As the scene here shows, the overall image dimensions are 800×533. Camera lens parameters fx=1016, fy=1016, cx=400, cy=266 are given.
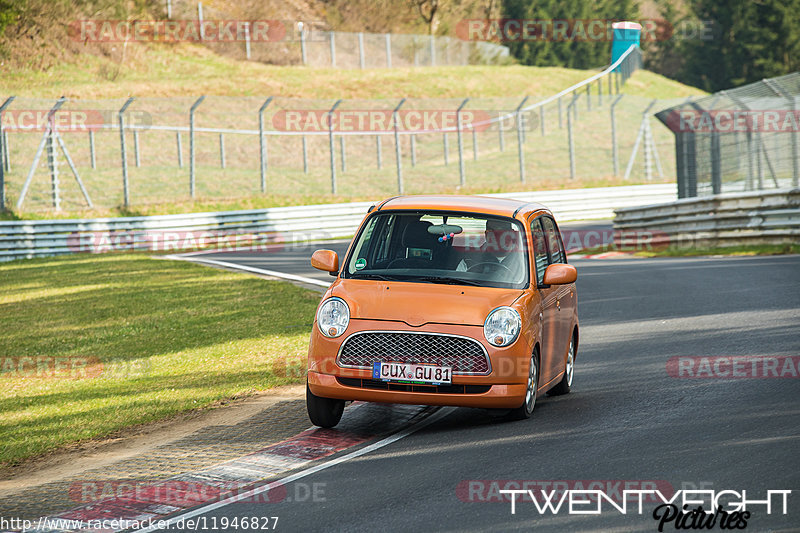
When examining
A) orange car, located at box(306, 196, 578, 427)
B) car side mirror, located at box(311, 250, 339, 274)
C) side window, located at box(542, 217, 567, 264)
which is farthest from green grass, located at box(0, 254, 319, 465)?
side window, located at box(542, 217, 567, 264)

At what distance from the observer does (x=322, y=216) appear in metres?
31.3

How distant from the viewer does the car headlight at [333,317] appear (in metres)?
7.48

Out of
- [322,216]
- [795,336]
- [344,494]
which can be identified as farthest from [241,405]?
[322,216]

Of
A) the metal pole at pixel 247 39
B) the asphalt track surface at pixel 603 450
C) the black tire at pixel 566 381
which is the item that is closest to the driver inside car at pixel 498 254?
the asphalt track surface at pixel 603 450

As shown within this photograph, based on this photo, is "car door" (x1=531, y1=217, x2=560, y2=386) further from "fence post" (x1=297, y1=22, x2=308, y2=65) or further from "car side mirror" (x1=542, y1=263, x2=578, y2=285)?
"fence post" (x1=297, y1=22, x2=308, y2=65)

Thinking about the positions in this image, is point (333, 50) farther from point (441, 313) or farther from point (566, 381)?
point (441, 313)

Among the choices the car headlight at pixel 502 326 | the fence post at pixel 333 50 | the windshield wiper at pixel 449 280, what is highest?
the fence post at pixel 333 50

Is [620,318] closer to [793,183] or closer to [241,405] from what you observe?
[241,405]

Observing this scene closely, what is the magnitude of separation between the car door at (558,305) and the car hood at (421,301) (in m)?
0.93

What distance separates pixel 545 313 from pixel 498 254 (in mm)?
609

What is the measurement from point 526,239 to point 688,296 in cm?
697

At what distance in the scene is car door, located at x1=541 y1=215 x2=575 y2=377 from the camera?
8.58 metres

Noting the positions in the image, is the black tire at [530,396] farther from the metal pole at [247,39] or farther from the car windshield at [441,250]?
the metal pole at [247,39]

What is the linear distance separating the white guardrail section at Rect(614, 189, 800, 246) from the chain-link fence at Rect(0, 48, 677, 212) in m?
9.69
